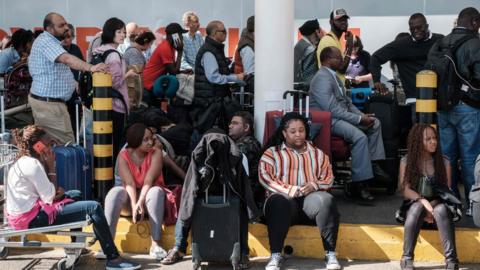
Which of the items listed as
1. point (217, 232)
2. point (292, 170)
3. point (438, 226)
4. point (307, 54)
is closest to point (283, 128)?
point (292, 170)

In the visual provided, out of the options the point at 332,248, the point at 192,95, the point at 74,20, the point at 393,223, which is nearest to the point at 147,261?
the point at 332,248

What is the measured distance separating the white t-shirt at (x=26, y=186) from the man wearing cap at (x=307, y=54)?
4252mm

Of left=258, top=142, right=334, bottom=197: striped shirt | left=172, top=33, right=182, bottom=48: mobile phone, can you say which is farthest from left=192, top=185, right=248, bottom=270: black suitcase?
left=172, top=33, right=182, bottom=48: mobile phone

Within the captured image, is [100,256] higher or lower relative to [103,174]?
lower

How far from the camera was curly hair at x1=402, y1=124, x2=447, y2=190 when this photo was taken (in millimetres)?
7094

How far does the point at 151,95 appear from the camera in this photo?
1069cm

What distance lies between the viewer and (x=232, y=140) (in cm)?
747

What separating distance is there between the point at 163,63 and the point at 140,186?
11.4 ft

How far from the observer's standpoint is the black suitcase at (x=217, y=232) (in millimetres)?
6980

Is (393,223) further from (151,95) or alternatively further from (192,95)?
(151,95)

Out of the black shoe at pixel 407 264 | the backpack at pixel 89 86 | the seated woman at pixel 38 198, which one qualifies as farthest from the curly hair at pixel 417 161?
the backpack at pixel 89 86

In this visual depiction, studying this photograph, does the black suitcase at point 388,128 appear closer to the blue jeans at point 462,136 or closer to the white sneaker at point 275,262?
the blue jeans at point 462,136

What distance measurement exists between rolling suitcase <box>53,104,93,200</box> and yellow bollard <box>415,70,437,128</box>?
302 centimetres

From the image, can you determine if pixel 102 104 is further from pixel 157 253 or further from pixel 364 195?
pixel 364 195
